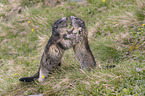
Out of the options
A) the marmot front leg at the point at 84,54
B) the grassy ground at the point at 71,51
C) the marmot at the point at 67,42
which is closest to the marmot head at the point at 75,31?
the marmot at the point at 67,42

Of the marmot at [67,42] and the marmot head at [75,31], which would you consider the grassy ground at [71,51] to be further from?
the marmot head at [75,31]

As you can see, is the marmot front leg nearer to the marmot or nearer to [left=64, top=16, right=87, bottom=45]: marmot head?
the marmot

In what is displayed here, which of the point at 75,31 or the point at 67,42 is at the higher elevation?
the point at 75,31

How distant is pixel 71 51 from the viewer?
233 inches

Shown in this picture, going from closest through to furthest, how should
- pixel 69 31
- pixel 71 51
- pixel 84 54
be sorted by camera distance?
1. pixel 69 31
2. pixel 84 54
3. pixel 71 51

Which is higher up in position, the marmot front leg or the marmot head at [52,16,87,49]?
the marmot head at [52,16,87,49]

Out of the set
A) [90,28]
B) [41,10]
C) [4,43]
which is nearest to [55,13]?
[41,10]

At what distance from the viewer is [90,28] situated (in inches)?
268

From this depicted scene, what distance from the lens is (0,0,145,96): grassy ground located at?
3.56 metres

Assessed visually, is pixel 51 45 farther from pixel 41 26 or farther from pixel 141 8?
pixel 41 26

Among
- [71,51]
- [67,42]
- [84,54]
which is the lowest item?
[71,51]

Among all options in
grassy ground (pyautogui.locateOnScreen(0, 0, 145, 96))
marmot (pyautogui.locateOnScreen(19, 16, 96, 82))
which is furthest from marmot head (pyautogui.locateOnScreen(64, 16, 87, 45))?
grassy ground (pyautogui.locateOnScreen(0, 0, 145, 96))

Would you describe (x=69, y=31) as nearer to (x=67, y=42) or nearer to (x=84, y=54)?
(x=67, y=42)

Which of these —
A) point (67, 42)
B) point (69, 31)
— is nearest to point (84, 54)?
point (67, 42)
